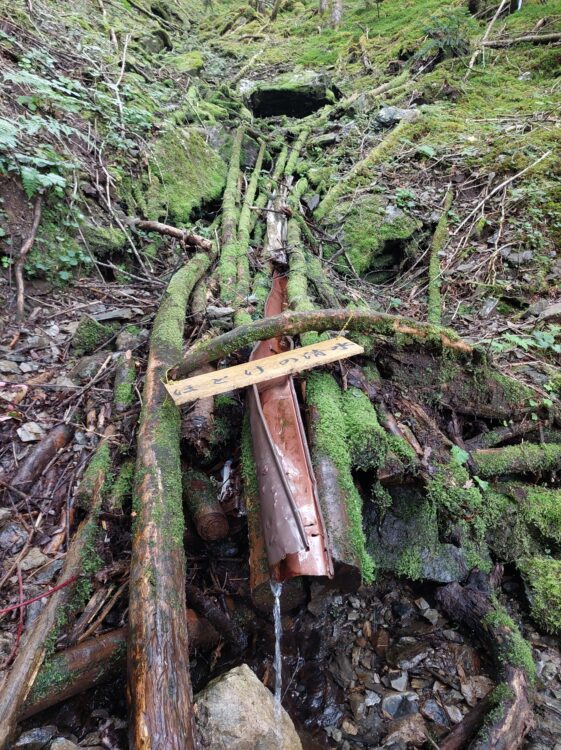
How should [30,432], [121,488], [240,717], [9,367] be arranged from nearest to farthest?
1. [240,717]
2. [121,488]
3. [30,432]
4. [9,367]

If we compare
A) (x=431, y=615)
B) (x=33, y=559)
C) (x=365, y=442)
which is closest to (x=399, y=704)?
(x=431, y=615)

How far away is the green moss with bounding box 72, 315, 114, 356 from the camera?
3.52 meters

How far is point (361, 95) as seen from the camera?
9.80 metres

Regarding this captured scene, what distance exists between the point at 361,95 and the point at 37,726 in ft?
39.2

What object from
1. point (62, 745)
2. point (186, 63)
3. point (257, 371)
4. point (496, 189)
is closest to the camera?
point (62, 745)

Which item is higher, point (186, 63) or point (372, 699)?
point (186, 63)

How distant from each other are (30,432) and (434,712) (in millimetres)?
3131

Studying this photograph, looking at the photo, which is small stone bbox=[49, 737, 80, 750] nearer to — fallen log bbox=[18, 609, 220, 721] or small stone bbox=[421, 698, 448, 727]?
fallen log bbox=[18, 609, 220, 721]

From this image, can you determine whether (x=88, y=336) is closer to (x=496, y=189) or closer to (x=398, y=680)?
(x=398, y=680)

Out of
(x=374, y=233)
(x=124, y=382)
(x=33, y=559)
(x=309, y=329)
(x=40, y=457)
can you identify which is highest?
(x=374, y=233)

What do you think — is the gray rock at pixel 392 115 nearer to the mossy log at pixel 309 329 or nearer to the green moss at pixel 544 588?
the mossy log at pixel 309 329

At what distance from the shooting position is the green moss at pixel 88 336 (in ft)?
11.5

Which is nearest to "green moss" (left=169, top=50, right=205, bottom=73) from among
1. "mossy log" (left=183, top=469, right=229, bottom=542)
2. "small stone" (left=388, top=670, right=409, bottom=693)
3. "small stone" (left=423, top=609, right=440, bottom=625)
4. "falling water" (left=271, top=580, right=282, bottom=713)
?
"mossy log" (left=183, top=469, right=229, bottom=542)

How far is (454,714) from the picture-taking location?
95.9 inches
